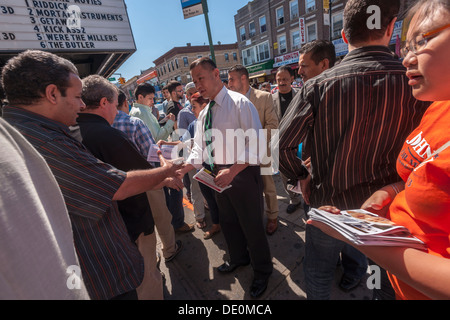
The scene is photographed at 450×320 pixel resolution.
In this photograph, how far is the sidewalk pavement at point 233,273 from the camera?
78.2 inches

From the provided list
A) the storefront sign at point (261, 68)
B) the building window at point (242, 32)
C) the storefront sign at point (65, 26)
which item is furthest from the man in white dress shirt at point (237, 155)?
the building window at point (242, 32)

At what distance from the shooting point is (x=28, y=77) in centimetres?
108

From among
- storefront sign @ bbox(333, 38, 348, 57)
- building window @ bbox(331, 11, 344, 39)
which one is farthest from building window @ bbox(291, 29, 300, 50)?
storefront sign @ bbox(333, 38, 348, 57)

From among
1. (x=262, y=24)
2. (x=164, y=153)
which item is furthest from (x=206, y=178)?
(x=262, y=24)

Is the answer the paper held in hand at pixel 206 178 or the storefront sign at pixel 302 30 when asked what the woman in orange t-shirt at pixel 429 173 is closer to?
the paper held in hand at pixel 206 178

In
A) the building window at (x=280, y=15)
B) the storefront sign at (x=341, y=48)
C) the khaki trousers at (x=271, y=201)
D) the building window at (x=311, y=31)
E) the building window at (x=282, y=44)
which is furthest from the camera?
the building window at (x=282, y=44)

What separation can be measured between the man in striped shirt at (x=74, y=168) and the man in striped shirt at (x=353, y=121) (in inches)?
46.6

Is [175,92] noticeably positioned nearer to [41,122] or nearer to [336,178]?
[41,122]

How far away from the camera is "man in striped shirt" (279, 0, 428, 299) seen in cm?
115

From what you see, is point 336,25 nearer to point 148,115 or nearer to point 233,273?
point 148,115

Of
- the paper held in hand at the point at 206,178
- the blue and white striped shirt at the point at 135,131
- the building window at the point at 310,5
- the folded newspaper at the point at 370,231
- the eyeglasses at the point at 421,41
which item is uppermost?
the building window at the point at 310,5

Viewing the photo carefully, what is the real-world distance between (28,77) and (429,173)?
1.85 metres

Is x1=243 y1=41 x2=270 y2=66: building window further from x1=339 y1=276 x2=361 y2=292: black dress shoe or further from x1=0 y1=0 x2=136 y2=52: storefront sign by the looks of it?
x1=339 y1=276 x2=361 y2=292: black dress shoe

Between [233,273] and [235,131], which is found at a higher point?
[235,131]
